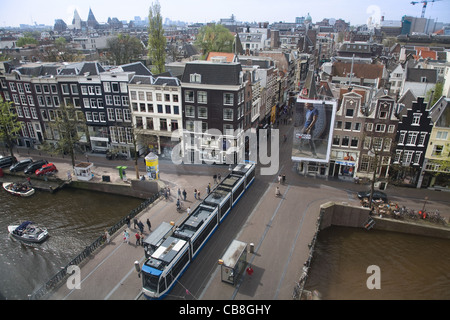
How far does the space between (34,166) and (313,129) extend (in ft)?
165

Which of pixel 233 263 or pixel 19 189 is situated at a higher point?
pixel 233 263

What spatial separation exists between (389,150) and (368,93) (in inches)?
433

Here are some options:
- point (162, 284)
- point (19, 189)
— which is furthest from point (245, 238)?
point (19, 189)

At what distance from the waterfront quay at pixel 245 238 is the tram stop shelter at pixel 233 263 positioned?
2.41ft

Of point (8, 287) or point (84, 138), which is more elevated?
point (84, 138)

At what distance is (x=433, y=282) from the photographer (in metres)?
34.1

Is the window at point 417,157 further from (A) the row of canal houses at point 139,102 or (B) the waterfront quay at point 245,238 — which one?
(A) the row of canal houses at point 139,102

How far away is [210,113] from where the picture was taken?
54.7 meters

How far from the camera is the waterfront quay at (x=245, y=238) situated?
29.4 m

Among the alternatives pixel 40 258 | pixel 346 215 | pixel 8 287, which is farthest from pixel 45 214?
pixel 346 215

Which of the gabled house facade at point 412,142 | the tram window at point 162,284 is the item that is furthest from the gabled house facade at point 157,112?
the gabled house facade at point 412,142

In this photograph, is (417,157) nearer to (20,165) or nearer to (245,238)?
(245,238)

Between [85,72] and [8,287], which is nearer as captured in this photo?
[8,287]
